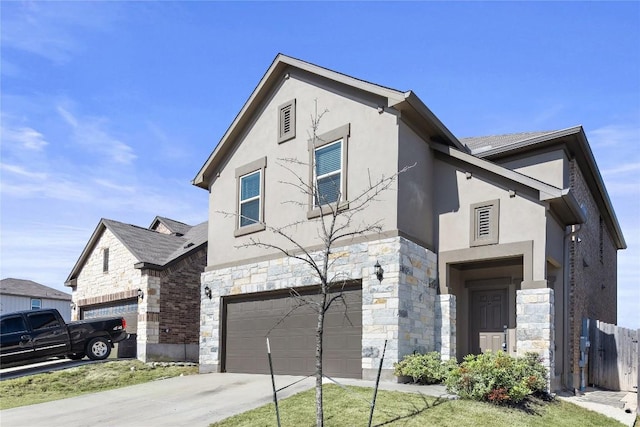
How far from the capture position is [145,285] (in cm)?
1989

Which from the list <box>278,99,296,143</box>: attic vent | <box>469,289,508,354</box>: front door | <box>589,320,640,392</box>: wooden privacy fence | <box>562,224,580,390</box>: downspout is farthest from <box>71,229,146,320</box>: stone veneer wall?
<box>589,320,640,392</box>: wooden privacy fence

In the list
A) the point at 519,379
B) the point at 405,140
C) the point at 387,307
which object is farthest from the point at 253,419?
the point at 405,140

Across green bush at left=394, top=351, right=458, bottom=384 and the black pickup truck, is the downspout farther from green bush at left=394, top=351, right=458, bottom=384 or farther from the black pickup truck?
the black pickup truck

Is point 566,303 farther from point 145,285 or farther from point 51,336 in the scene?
point 51,336

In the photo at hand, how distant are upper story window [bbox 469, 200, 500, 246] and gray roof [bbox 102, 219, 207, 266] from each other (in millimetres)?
11602

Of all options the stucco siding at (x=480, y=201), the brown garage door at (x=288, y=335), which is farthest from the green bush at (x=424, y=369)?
the stucco siding at (x=480, y=201)

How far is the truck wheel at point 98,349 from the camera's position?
19125mm

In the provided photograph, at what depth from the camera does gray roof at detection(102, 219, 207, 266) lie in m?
21.0

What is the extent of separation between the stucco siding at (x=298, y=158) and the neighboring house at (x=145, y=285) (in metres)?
4.25

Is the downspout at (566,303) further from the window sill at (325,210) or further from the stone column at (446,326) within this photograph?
the window sill at (325,210)

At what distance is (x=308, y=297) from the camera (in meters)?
14.0

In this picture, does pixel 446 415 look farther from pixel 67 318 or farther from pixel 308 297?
pixel 67 318

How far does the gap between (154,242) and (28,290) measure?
2429 centimetres

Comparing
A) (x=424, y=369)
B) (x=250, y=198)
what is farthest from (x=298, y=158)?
(x=424, y=369)
